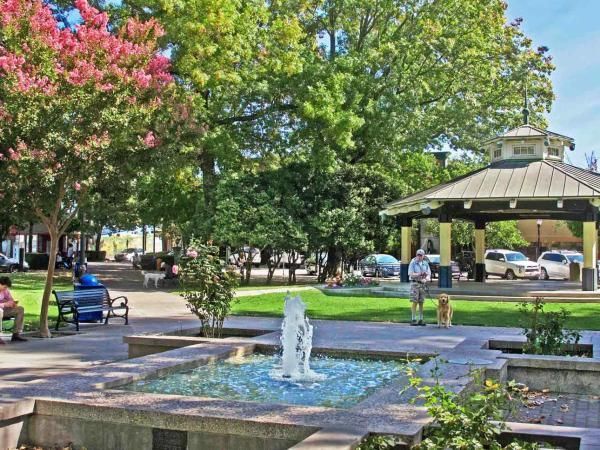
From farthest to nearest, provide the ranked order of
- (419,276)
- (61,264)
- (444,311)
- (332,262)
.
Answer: (61,264), (332,262), (419,276), (444,311)

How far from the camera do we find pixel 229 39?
27.2m

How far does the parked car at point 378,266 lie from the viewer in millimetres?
38031

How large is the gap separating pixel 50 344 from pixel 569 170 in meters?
19.8

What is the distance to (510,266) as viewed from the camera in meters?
38.0

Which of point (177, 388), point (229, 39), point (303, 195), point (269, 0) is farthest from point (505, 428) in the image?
point (269, 0)

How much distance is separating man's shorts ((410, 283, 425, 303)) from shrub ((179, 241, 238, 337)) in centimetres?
458

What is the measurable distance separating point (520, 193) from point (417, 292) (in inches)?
405

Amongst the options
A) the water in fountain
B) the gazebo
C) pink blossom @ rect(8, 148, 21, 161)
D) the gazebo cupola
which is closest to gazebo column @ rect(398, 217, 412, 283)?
the gazebo

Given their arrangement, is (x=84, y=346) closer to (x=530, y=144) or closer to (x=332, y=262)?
(x=530, y=144)

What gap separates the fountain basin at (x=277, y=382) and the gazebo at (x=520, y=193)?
15225 mm

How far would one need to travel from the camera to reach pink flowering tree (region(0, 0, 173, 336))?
471 inches

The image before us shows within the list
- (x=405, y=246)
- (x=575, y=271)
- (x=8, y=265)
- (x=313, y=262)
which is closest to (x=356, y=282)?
(x=405, y=246)

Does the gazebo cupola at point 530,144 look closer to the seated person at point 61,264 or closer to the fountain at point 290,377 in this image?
the fountain at point 290,377

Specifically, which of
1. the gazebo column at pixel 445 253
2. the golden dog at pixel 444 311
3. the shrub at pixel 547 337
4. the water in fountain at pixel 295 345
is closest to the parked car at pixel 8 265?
the gazebo column at pixel 445 253
